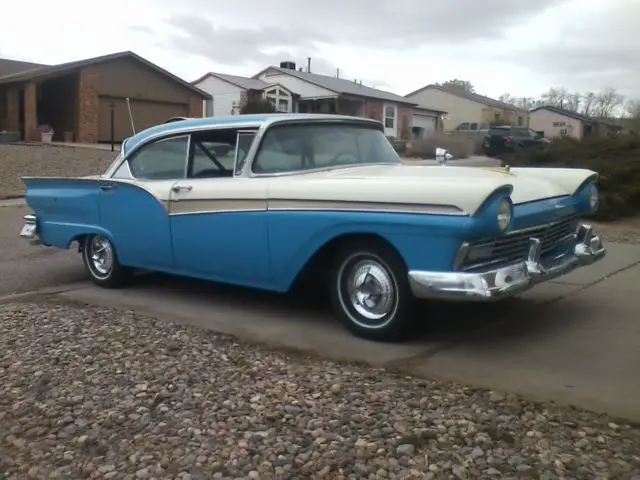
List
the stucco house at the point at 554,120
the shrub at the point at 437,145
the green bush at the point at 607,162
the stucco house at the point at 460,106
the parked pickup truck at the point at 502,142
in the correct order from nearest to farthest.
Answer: the green bush at the point at 607,162 < the shrub at the point at 437,145 < the parked pickup truck at the point at 502,142 < the stucco house at the point at 460,106 < the stucco house at the point at 554,120

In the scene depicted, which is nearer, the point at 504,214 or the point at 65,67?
the point at 504,214

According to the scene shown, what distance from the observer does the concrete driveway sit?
4156 mm

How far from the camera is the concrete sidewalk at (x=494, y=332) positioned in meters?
4.13

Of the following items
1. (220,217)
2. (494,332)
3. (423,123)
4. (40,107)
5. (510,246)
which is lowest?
(494,332)

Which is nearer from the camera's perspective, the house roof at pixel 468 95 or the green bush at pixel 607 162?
the green bush at pixel 607 162

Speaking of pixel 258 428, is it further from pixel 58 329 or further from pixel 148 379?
pixel 58 329

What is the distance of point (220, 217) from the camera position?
561 centimetres

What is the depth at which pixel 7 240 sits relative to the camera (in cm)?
957

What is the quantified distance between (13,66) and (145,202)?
109ft

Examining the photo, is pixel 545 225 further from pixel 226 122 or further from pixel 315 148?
pixel 226 122

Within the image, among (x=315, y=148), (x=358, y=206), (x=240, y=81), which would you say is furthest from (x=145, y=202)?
(x=240, y=81)

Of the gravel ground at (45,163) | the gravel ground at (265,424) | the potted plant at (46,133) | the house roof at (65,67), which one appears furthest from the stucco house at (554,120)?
the gravel ground at (265,424)

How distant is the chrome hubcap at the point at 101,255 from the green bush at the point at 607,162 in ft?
25.0

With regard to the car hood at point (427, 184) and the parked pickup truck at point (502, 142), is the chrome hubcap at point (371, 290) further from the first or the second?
the parked pickup truck at point (502, 142)
